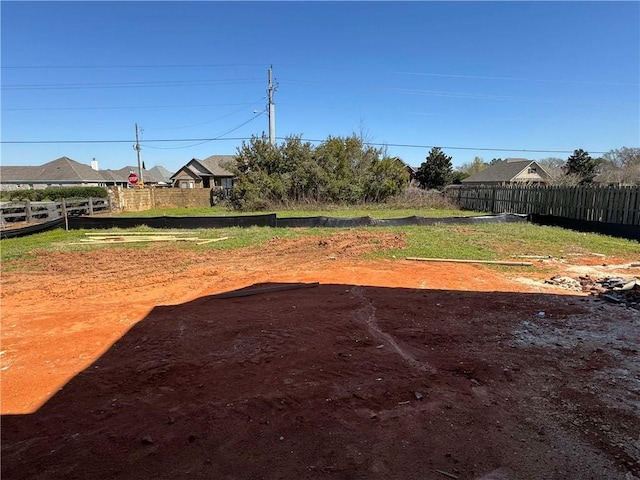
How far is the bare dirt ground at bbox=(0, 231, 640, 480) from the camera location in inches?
85.0

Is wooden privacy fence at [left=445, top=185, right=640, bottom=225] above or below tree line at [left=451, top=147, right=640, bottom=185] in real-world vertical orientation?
below

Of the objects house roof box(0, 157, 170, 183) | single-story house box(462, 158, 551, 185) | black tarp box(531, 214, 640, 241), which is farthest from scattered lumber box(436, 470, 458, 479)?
house roof box(0, 157, 170, 183)

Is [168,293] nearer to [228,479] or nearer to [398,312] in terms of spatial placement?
[398,312]

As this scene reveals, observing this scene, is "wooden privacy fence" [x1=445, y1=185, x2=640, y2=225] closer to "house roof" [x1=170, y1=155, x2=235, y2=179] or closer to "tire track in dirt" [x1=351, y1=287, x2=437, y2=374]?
"tire track in dirt" [x1=351, y1=287, x2=437, y2=374]

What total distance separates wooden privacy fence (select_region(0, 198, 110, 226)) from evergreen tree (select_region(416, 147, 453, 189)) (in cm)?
2916

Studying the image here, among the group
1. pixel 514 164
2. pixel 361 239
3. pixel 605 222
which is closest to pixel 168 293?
pixel 361 239

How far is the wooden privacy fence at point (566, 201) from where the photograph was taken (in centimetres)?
1207

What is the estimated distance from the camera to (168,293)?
5.82 m

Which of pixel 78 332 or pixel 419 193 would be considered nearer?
pixel 78 332

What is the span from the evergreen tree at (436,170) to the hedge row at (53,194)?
28.2 meters

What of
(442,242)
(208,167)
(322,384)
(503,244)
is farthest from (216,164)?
(322,384)

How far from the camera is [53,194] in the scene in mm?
25094

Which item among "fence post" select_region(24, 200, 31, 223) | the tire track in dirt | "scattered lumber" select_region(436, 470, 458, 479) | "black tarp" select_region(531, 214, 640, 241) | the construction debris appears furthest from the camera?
"fence post" select_region(24, 200, 31, 223)

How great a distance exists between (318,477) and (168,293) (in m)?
4.49
